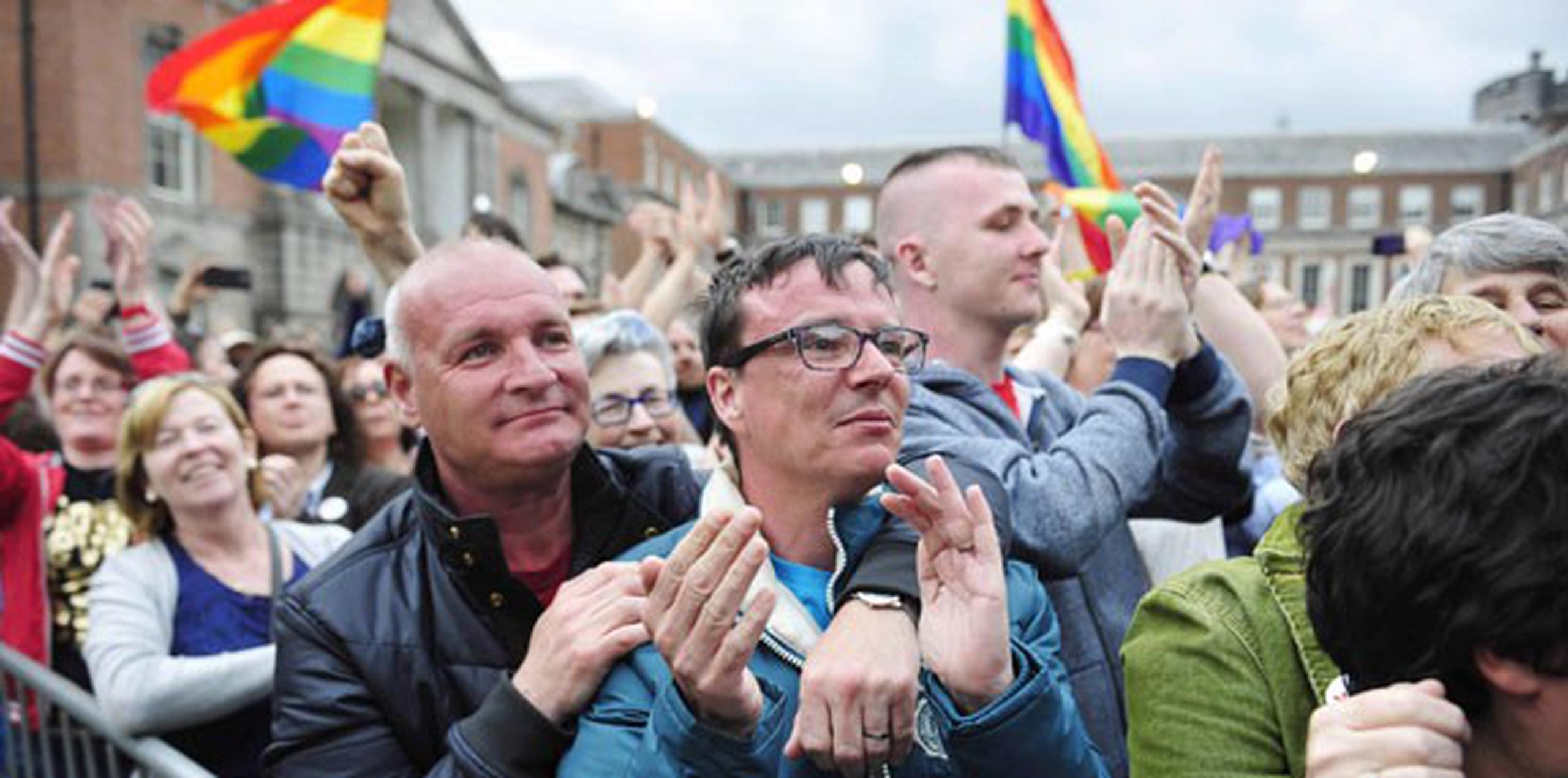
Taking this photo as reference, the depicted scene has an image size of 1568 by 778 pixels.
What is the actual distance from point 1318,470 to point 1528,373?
25 centimetres

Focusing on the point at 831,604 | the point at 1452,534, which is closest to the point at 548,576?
the point at 831,604

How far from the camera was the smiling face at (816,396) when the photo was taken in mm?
1899

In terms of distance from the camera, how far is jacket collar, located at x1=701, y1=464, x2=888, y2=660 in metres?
1.71

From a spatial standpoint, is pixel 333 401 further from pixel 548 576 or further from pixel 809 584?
pixel 809 584

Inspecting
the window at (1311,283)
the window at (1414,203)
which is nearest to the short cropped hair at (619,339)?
the window at (1311,283)

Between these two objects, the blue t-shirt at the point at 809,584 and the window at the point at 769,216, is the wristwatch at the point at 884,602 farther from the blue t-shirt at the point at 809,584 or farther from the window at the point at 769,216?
the window at the point at 769,216

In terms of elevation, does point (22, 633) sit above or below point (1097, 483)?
below

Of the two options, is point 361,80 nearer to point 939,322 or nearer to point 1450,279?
point 939,322

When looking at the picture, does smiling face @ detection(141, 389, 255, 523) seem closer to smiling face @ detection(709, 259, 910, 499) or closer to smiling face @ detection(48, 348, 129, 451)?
smiling face @ detection(48, 348, 129, 451)

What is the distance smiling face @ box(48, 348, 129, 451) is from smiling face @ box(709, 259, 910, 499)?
3.13m

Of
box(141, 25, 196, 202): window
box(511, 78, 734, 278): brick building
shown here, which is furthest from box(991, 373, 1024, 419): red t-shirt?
box(511, 78, 734, 278): brick building

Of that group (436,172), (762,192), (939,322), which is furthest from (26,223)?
(762,192)

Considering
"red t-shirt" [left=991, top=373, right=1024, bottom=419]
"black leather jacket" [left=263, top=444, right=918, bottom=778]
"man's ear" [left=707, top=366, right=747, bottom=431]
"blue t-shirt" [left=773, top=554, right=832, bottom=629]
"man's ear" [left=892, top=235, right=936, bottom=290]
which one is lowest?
"black leather jacket" [left=263, top=444, right=918, bottom=778]

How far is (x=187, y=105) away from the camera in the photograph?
496 cm
